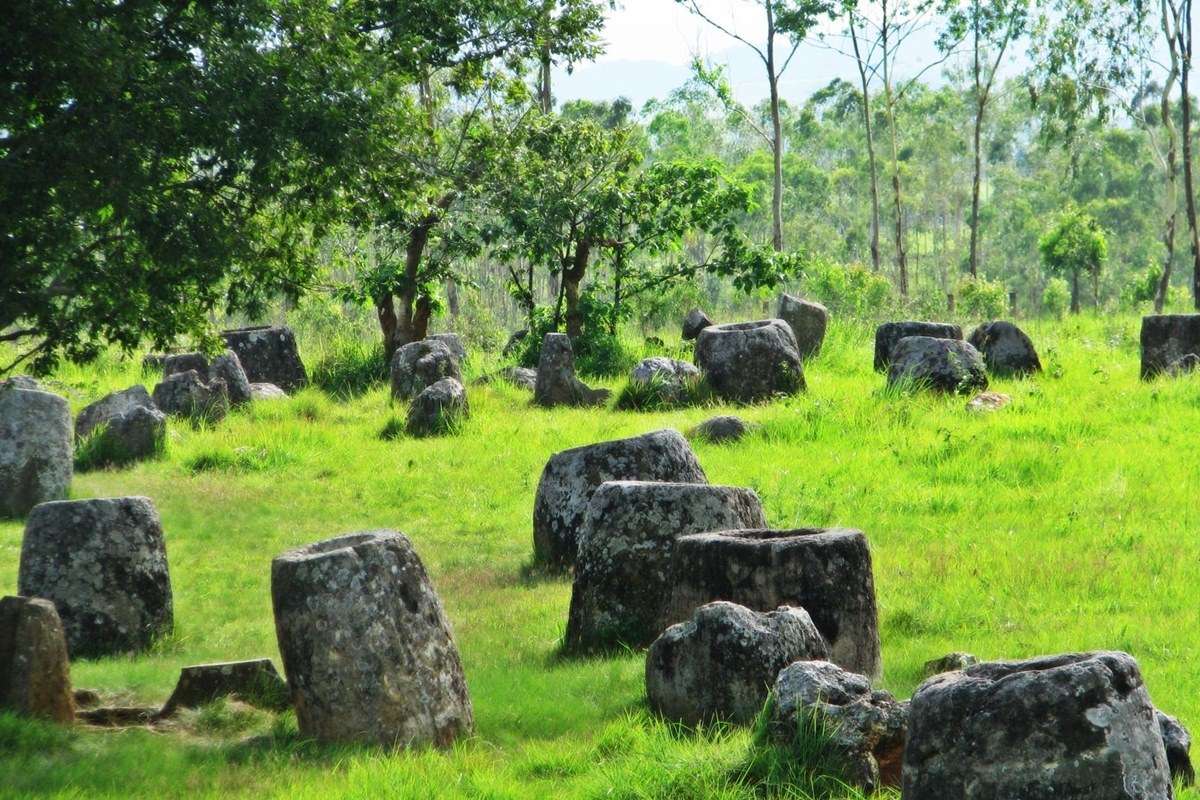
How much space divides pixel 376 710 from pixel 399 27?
35.8ft

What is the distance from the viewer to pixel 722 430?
19156 millimetres

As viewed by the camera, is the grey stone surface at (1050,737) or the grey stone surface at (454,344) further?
the grey stone surface at (454,344)

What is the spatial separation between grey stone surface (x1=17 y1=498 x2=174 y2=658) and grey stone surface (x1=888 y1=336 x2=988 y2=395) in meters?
12.5

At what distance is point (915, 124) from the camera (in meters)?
92.0

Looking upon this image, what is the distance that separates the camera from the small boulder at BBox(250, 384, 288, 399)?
24.9 meters

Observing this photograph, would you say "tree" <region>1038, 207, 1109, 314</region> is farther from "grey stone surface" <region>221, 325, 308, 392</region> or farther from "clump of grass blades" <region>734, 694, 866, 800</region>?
"clump of grass blades" <region>734, 694, 866, 800</region>

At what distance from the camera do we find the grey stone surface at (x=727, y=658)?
26.2ft

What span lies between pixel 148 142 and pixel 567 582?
5567 millimetres

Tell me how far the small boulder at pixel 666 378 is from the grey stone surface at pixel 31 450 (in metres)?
9.24

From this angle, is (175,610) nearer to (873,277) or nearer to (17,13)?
(17,13)

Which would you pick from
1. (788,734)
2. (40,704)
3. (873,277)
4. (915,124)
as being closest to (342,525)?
(40,704)

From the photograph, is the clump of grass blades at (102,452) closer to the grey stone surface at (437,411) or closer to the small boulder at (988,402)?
the grey stone surface at (437,411)

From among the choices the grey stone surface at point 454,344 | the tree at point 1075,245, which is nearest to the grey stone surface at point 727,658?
the grey stone surface at point 454,344

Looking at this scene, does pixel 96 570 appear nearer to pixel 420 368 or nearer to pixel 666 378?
pixel 666 378
